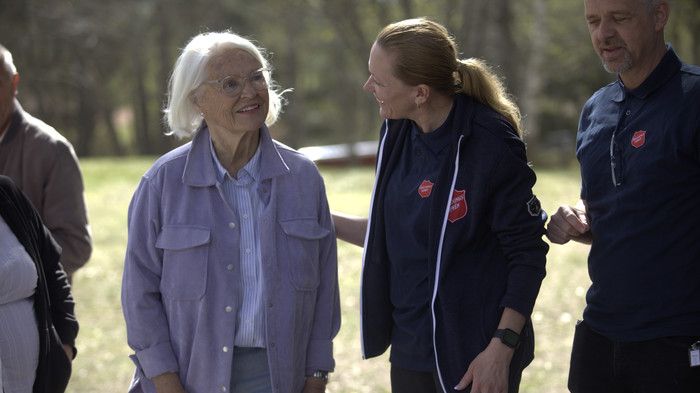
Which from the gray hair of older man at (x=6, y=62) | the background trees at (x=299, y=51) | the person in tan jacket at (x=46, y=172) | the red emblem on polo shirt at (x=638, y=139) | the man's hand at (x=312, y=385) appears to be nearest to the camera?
the red emblem on polo shirt at (x=638, y=139)

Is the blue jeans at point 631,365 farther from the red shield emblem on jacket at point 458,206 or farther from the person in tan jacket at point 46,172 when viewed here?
the person in tan jacket at point 46,172

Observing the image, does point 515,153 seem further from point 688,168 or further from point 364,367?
point 364,367

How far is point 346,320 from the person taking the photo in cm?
905

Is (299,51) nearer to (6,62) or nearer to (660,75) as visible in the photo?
(6,62)

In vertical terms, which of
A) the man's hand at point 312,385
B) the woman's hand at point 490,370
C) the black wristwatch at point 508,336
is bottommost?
the man's hand at point 312,385

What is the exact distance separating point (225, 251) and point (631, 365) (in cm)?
147

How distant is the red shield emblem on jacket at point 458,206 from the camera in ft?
10.9

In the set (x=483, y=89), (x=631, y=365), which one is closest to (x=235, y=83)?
(x=483, y=89)

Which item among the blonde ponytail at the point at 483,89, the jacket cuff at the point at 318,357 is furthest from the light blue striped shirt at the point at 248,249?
the blonde ponytail at the point at 483,89

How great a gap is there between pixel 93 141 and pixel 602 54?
41456 mm

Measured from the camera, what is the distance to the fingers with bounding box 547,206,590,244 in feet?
11.9

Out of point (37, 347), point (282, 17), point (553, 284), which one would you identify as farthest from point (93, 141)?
point (37, 347)

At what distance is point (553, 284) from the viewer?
33.0ft

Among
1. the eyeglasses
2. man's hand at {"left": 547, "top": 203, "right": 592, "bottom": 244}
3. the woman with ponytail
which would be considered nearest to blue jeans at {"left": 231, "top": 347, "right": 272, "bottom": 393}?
the woman with ponytail
